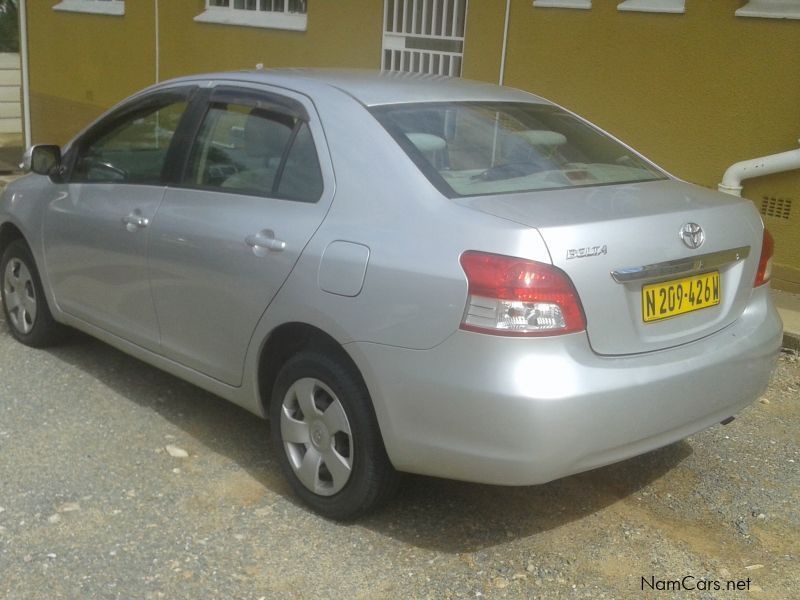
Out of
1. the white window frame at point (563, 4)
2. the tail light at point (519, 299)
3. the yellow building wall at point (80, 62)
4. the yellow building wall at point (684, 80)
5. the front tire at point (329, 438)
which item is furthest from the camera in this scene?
the yellow building wall at point (80, 62)

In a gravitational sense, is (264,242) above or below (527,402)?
above

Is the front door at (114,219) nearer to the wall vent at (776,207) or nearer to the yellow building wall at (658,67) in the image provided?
the yellow building wall at (658,67)

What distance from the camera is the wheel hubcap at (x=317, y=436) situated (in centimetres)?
384

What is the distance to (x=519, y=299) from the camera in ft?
10.8

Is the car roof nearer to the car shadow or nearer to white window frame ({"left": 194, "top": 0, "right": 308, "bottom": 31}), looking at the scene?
the car shadow

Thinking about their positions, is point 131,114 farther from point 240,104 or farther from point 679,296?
point 679,296

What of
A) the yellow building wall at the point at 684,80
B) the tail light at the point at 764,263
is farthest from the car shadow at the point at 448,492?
the yellow building wall at the point at 684,80

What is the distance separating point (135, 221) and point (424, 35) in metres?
5.61

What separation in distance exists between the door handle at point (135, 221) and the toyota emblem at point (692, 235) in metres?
2.39

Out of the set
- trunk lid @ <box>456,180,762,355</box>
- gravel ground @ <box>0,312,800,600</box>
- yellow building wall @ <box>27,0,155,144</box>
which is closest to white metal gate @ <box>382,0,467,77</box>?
yellow building wall @ <box>27,0,155,144</box>

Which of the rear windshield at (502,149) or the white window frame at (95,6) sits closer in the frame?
the rear windshield at (502,149)

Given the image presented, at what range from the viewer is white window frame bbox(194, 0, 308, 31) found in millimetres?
11039

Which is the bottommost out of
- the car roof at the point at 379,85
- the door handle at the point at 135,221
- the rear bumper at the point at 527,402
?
the rear bumper at the point at 527,402

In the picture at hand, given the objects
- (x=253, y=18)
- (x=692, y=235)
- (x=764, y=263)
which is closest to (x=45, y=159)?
(x=692, y=235)
